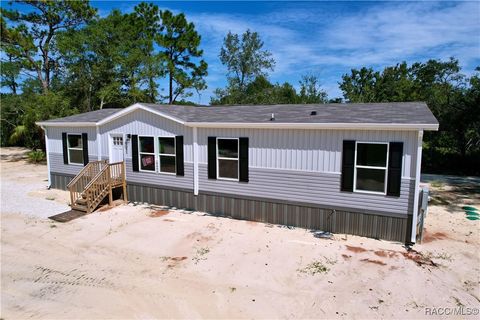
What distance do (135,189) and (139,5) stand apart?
922 inches

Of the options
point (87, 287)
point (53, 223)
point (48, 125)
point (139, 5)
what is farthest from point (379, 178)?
point (139, 5)

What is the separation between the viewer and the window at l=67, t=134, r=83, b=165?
489 inches

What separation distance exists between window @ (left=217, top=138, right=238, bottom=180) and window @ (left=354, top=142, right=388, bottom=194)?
11.6ft

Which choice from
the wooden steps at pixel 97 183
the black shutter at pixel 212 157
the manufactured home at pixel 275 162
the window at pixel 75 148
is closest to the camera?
the manufactured home at pixel 275 162

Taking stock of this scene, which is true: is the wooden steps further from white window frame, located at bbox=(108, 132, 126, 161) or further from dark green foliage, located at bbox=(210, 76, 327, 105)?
dark green foliage, located at bbox=(210, 76, 327, 105)

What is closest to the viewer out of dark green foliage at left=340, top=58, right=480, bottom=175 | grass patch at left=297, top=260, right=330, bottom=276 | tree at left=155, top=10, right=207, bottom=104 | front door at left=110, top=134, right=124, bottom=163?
grass patch at left=297, top=260, right=330, bottom=276

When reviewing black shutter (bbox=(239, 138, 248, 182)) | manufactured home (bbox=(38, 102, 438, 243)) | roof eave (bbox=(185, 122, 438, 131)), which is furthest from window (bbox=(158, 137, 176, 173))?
black shutter (bbox=(239, 138, 248, 182))

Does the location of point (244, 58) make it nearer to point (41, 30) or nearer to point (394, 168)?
point (41, 30)

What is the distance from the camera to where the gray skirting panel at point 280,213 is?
7.46 meters

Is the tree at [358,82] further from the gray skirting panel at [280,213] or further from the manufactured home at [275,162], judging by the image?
the gray skirting panel at [280,213]

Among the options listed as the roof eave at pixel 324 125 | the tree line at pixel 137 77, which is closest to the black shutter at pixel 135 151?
the roof eave at pixel 324 125

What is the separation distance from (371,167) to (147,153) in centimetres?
737

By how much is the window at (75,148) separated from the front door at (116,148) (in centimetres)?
190

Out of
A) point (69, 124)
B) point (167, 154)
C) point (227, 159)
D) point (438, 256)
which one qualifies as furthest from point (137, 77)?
point (438, 256)
